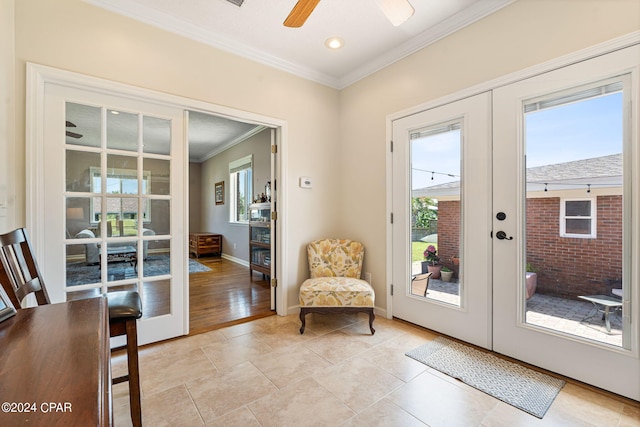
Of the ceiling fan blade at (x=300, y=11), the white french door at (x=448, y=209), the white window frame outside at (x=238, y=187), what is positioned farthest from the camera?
the white window frame outside at (x=238, y=187)

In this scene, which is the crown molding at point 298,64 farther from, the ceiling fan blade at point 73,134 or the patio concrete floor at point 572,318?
the patio concrete floor at point 572,318

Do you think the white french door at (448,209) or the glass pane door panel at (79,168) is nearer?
the glass pane door panel at (79,168)

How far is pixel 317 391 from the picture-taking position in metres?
1.82

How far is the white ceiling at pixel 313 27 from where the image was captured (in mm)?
2252

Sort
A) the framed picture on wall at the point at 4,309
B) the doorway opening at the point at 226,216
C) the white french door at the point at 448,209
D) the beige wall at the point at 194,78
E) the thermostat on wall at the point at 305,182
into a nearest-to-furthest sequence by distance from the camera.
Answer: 1. the framed picture on wall at the point at 4,309
2. the beige wall at the point at 194,78
3. the white french door at the point at 448,209
4. the thermostat on wall at the point at 305,182
5. the doorway opening at the point at 226,216

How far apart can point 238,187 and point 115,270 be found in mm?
4285

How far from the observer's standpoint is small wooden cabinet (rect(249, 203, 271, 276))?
4456 mm

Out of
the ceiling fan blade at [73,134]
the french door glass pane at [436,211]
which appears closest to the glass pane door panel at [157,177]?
the ceiling fan blade at [73,134]

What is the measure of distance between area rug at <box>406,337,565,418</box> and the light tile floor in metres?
0.05

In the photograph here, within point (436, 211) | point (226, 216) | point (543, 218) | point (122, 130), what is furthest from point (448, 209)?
point (226, 216)

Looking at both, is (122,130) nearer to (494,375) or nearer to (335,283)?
(335,283)

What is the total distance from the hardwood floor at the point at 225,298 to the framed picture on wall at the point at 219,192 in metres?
2.09

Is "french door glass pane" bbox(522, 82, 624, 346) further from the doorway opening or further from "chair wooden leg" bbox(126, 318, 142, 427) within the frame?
"chair wooden leg" bbox(126, 318, 142, 427)

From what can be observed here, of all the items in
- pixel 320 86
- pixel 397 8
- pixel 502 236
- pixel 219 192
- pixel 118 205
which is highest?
pixel 320 86
